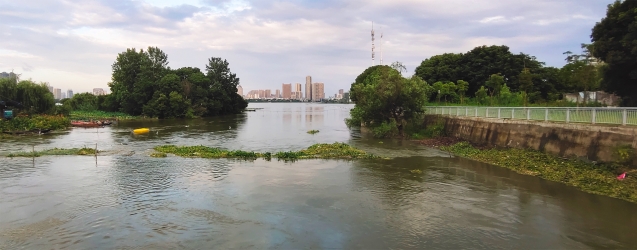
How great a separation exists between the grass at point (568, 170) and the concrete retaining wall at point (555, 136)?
475mm

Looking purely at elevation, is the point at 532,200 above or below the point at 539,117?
below

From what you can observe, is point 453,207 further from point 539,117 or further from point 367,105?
point 367,105

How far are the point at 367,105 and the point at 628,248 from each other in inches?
1183

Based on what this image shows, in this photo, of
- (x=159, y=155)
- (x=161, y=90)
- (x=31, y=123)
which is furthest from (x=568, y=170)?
(x=161, y=90)

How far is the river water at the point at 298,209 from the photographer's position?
35.7 feet

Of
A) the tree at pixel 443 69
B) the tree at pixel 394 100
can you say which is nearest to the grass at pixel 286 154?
the tree at pixel 394 100

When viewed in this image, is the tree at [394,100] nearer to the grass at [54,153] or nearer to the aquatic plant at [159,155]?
the aquatic plant at [159,155]

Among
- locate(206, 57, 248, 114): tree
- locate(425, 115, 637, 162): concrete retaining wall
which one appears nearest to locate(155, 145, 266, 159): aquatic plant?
locate(425, 115, 637, 162): concrete retaining wall

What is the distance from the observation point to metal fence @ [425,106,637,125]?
16.7 metres

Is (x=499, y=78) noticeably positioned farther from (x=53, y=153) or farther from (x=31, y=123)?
(x=31, y=123)

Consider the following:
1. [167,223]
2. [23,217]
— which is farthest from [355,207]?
[23,217]

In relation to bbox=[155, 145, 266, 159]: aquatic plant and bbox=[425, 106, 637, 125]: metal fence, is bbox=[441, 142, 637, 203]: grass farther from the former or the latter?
bbox=[155, 145, 266, 159]: aquatic plant

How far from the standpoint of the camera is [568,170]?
17.9m

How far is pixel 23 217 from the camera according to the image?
1284 cm
